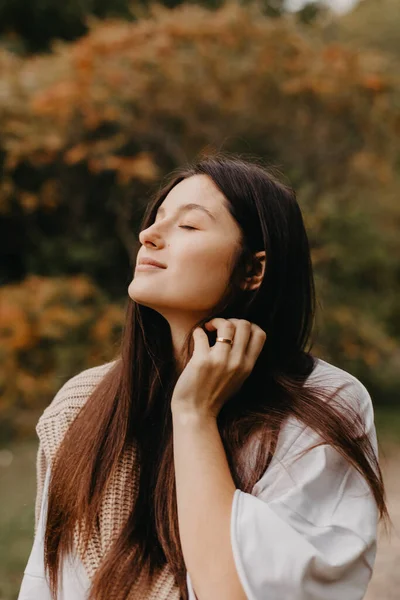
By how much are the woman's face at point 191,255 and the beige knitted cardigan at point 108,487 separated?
1.28 feet

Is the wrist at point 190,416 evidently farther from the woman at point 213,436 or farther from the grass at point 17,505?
the grass at point 17,505

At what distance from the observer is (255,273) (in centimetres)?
200

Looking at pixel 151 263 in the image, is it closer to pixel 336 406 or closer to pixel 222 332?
pixel 222 332

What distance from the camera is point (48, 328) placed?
7.76 metres

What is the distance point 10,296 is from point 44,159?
1.61m

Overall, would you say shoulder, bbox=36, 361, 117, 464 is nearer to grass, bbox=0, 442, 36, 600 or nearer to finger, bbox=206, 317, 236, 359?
finger, bbox=206, 317, 236, 359

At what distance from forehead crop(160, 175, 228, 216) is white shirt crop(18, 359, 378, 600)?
0.58m

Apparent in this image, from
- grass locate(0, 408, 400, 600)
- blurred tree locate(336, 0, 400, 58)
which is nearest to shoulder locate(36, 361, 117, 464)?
grass locate(0, 408, 400, 600)

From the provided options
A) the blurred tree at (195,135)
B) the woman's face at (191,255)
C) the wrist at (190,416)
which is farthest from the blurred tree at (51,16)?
the wrist at (190,416)

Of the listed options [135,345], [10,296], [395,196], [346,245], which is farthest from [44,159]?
[135,345]

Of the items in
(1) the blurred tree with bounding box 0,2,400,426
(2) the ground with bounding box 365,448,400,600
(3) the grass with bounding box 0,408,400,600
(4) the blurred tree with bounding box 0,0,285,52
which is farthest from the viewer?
(4) the blurred tree with bounding box 0,0,285,52

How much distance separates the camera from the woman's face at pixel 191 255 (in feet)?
6.28

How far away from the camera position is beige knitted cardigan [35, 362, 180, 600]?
5.93 feet

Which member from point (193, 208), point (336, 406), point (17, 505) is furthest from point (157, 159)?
point (336, 406)
